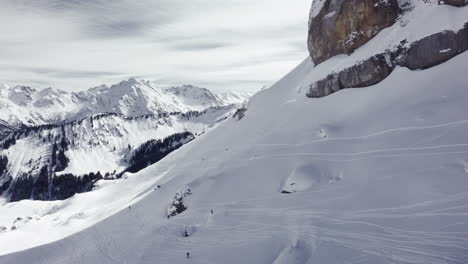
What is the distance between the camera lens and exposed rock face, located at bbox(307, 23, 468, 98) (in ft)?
60.6

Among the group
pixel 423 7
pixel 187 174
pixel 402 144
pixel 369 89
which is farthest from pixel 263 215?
pixel 423 7

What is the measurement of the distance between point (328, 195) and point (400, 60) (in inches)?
439

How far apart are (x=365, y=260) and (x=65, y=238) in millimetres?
23252

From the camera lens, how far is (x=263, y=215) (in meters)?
16.5

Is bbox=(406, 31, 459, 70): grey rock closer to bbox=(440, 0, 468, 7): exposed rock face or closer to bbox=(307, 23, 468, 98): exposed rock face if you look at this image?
bbox=(307, 23, 468, 98): exposed rock face

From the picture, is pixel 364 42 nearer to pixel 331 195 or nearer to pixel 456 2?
pixel 456 2

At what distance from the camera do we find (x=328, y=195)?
1556 centimetres

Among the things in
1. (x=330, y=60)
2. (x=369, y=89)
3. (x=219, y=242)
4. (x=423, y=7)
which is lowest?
(x=219, y=242)

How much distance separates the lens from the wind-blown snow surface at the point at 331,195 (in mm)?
11945

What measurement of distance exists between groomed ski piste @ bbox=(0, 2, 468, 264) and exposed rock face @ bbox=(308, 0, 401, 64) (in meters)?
3.87

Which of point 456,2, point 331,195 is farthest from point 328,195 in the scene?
point 456,2

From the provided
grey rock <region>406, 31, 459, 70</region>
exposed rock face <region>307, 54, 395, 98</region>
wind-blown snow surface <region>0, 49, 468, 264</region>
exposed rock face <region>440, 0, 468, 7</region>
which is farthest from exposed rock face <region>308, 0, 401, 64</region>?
wind-blown snow surface <region>0, 49, 468, 264</region>

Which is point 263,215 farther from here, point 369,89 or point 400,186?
point 369,89

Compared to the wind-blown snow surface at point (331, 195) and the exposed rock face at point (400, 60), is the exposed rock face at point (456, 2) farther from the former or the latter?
the wind-blown snow surface at point (331, 195)
